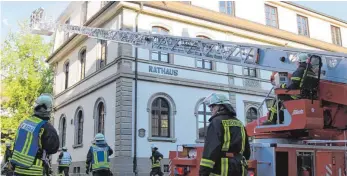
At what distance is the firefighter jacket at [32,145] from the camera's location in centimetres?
430

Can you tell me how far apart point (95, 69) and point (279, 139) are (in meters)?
15.7

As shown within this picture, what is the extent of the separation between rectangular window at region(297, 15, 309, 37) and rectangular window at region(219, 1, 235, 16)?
6.27 m

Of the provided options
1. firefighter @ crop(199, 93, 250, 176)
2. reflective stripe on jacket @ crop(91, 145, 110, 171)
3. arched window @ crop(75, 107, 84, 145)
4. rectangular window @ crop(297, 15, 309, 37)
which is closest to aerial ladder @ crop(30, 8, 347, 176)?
firefighter @ crop(199, 93, 250, 176)

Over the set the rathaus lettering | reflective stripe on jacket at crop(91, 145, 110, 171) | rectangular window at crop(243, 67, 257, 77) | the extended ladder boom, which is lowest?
reflective stripe on jacket at crop(91, 145, 110, 171)

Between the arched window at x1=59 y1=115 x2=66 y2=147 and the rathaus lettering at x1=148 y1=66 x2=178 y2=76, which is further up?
the rathaus lettering at x1=148 y1=66 x2=178 y2=76

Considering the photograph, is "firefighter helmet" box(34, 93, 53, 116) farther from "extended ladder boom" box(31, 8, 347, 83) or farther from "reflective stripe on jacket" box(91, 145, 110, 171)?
"extended ladder boom" box(31, 8, 347, 83)

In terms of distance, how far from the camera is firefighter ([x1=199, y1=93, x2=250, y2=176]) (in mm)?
3867

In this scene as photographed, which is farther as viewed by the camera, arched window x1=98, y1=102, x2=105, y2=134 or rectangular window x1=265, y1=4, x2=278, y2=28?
rectangular window x1=265, y1=4, x2=278, y2=28

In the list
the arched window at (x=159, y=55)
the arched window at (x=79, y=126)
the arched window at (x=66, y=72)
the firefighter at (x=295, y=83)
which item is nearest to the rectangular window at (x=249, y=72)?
the arched window at (x=159, y=55)

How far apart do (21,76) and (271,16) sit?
18881 mm

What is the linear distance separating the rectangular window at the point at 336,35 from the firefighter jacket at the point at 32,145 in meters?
28.8

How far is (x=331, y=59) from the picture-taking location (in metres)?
6.78

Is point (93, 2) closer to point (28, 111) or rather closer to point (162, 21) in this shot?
point (162, 21)

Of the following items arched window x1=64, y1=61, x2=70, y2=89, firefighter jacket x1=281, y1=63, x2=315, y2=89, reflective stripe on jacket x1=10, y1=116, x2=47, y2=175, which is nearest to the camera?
reflective stripe on jacket x1=10, y1=116, x2=47, y2=175
